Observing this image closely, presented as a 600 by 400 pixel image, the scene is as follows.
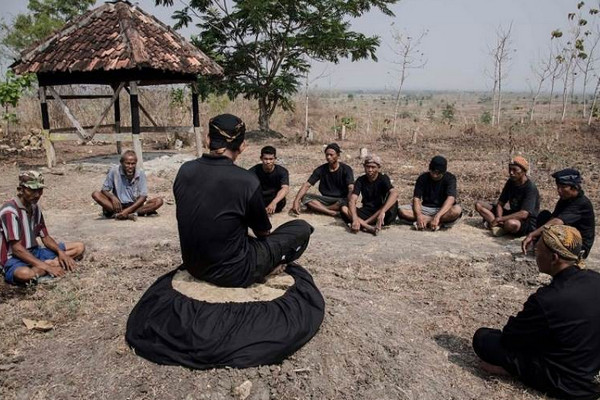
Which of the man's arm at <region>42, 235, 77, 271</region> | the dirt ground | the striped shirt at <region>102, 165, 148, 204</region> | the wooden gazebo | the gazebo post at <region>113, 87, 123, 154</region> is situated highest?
the wooden gazebo

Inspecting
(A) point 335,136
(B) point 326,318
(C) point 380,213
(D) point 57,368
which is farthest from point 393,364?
(A) point 335,136

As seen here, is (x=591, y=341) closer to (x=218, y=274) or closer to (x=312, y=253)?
(x=218, y=274)

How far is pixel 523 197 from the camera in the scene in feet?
20.0

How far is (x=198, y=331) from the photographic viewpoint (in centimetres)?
296

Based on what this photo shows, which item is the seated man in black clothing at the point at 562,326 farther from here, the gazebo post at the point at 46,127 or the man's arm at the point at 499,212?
the gazebo post at the point at 46,127

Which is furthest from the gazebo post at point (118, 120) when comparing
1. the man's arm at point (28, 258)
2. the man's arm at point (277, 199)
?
the man's arm at point (28, 258)

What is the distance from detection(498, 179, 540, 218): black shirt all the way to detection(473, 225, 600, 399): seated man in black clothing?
342 cm

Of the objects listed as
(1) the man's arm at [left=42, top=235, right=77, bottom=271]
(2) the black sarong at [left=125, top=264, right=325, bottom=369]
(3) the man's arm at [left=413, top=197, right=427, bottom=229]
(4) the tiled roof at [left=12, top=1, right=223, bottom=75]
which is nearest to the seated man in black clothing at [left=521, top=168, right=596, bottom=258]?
(3) the man's arm at [left=413, top=197, right=427, bottom=229]

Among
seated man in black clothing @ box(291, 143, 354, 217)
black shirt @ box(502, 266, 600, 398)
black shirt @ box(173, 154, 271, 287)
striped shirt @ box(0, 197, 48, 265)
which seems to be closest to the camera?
black shirt @ box(502, 266, 600, 398)

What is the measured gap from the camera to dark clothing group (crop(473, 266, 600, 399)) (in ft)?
8.85

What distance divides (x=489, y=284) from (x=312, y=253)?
201cm

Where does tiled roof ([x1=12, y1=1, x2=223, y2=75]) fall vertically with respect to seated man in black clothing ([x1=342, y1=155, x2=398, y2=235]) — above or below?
above

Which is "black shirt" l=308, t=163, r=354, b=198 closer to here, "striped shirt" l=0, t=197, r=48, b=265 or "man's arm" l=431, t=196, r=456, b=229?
"man's arm" l=431, t=196, r=456, b=229

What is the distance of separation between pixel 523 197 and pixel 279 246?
4.12 m
